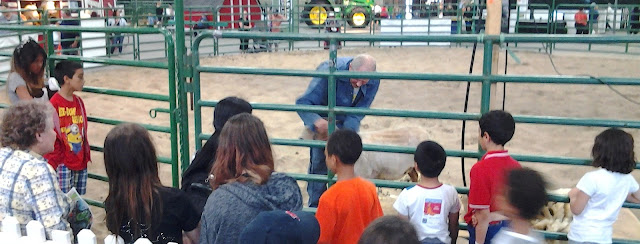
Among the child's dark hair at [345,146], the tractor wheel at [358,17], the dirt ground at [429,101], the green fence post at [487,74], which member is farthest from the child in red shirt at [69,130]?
the tractor wheel at [358,17]

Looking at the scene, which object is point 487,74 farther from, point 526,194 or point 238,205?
point 238,205

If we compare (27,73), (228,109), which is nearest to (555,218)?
(228,109)

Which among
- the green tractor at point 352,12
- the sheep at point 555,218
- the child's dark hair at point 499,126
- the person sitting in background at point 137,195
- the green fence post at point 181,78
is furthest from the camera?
the green tractor at point 352,12

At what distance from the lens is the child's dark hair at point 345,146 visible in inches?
115

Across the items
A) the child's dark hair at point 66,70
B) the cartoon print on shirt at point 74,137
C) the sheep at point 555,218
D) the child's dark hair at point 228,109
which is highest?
the child's dark hair at point 66,70

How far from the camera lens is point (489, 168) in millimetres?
3176

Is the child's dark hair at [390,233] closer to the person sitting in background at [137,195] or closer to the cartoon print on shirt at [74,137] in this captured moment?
the person sitting in background at [137,195]

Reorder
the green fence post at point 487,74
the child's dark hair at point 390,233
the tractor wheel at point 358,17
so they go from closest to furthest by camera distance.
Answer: the child's dark hair at point 390,233 < the green fence post at point 487,74 < the tractor wheel at point 358,17

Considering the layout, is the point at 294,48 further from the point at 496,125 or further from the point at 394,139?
the point at 496,125

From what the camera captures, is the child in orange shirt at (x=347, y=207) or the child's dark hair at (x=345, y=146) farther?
the child's dark hair at (x=345, y=146)

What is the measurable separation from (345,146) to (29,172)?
1404 millimetres

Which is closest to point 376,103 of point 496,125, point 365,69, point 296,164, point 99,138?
point 296,164

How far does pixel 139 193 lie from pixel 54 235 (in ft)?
1.27

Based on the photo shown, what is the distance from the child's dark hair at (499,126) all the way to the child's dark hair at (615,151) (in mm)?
436
